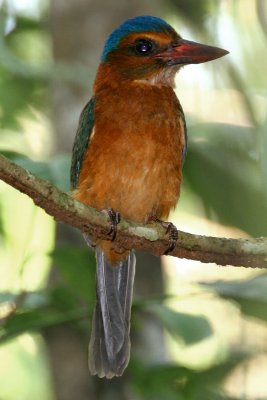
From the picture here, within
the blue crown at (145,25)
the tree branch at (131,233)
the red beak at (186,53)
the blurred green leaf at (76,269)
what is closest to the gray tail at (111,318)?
the blurred green leaf at (76,269)

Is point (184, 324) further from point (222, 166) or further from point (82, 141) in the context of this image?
point (82, 141)

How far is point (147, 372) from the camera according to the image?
3.98 m

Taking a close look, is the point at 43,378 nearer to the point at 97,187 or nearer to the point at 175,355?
the point at 175,355

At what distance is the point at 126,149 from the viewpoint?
4.22 m

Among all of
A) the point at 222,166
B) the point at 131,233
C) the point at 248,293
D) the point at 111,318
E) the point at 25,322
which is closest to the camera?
the point at 248,293

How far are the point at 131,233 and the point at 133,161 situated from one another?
2.26 feet

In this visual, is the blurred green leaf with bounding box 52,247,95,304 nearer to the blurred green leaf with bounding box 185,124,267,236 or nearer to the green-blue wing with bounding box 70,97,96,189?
the green-blue wing with bounding box 70,97,96,189

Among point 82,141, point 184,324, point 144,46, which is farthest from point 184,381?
point 144,46

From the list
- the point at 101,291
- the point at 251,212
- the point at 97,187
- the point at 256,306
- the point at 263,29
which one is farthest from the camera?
the point at 101,291

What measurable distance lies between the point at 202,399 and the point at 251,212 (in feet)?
5.86

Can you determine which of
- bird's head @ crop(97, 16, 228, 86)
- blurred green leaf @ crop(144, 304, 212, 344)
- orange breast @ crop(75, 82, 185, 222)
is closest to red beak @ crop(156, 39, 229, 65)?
bird's head @ crop(97, 16, 228, 86)

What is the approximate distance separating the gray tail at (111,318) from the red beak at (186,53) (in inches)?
42.0

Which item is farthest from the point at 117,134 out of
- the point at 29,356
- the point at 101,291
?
the point at 29,356

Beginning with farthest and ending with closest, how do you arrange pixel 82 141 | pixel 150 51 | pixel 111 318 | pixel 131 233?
1. pixel 150 51
2. pixel 111 318
3. pixel 82 141
4. pixel 131 233
